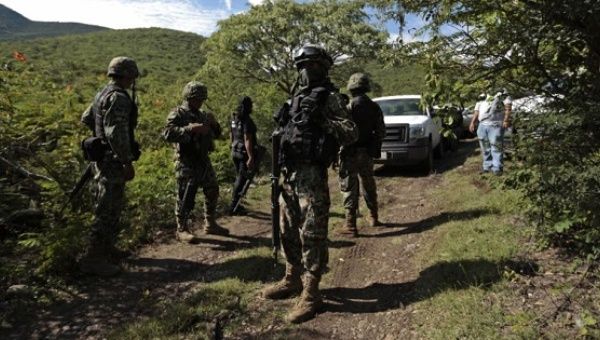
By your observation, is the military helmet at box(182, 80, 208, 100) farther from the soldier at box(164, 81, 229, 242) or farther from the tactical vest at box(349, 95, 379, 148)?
the tactical vest at box(349, 95, 379, 148)

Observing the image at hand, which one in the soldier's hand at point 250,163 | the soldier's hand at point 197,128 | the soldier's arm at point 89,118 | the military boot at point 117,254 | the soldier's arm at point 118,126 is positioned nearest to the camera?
the soldier's arm at point 118,126

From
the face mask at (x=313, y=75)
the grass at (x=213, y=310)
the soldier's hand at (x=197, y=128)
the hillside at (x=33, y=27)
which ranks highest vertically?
the hillside at (x=33, y=27)

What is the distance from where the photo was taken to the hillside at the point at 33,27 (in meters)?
113

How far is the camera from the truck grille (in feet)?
32.5

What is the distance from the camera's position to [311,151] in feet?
13.0

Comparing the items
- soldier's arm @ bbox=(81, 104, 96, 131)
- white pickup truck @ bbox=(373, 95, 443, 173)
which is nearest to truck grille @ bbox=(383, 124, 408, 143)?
white pickup truck @ bbox=(373, 95, 443, 173)

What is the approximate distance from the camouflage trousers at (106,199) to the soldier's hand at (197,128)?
1003mm

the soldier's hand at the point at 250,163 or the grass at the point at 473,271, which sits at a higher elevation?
the soldier's hand at the point at 250,163

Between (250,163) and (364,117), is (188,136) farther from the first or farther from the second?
(364,117)

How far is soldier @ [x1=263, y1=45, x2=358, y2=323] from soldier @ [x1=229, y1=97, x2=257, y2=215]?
304 centimetres

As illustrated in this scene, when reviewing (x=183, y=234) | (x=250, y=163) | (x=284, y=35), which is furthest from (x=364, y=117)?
(x=284, y=35)

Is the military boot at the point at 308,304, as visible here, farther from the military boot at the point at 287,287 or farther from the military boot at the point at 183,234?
the military boot at the point at 183,234

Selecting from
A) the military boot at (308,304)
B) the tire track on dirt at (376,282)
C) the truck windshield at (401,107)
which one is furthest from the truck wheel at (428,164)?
the military boot at (308,304)

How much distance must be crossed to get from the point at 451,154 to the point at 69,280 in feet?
34.5
